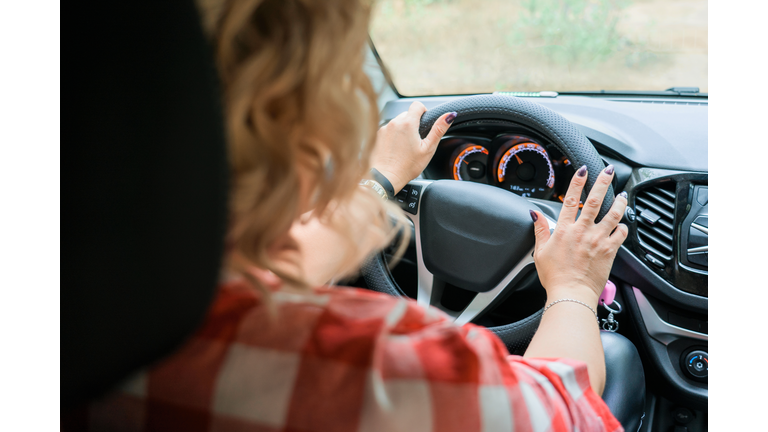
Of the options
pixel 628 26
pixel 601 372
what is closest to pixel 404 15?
pixel 628 26

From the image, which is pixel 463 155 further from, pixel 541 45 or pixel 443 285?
pixel 541 45

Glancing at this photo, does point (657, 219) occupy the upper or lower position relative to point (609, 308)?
upper

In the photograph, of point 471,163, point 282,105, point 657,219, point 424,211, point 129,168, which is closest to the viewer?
point 129,168

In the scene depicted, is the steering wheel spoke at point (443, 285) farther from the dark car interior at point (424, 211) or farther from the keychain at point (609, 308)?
the keychain at point (609, 308)

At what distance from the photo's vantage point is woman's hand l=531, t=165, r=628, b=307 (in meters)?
1.11

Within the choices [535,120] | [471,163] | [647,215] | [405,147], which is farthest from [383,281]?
[647,215]

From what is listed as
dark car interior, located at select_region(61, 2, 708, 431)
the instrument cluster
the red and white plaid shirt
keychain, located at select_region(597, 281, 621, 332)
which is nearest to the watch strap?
dark car interior, located at select_region(61, 2, 708, 431)

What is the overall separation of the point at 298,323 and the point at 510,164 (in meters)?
1.25

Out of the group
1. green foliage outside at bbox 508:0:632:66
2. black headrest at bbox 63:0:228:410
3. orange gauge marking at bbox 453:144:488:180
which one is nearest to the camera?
black headrest at bbox 63:0:228:410

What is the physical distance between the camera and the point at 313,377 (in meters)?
0.44

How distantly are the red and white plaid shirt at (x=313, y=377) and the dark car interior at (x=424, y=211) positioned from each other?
0.05m

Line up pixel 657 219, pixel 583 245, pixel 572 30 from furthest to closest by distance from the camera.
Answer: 1. pixel 572 30
2. pixel 657 219
3. pixel 583 245

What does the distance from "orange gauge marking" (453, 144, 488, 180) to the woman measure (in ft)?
3.83

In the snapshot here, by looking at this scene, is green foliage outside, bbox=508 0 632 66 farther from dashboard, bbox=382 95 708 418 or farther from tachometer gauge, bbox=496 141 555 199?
tachometer gauge, bbox=496 141 555 199
